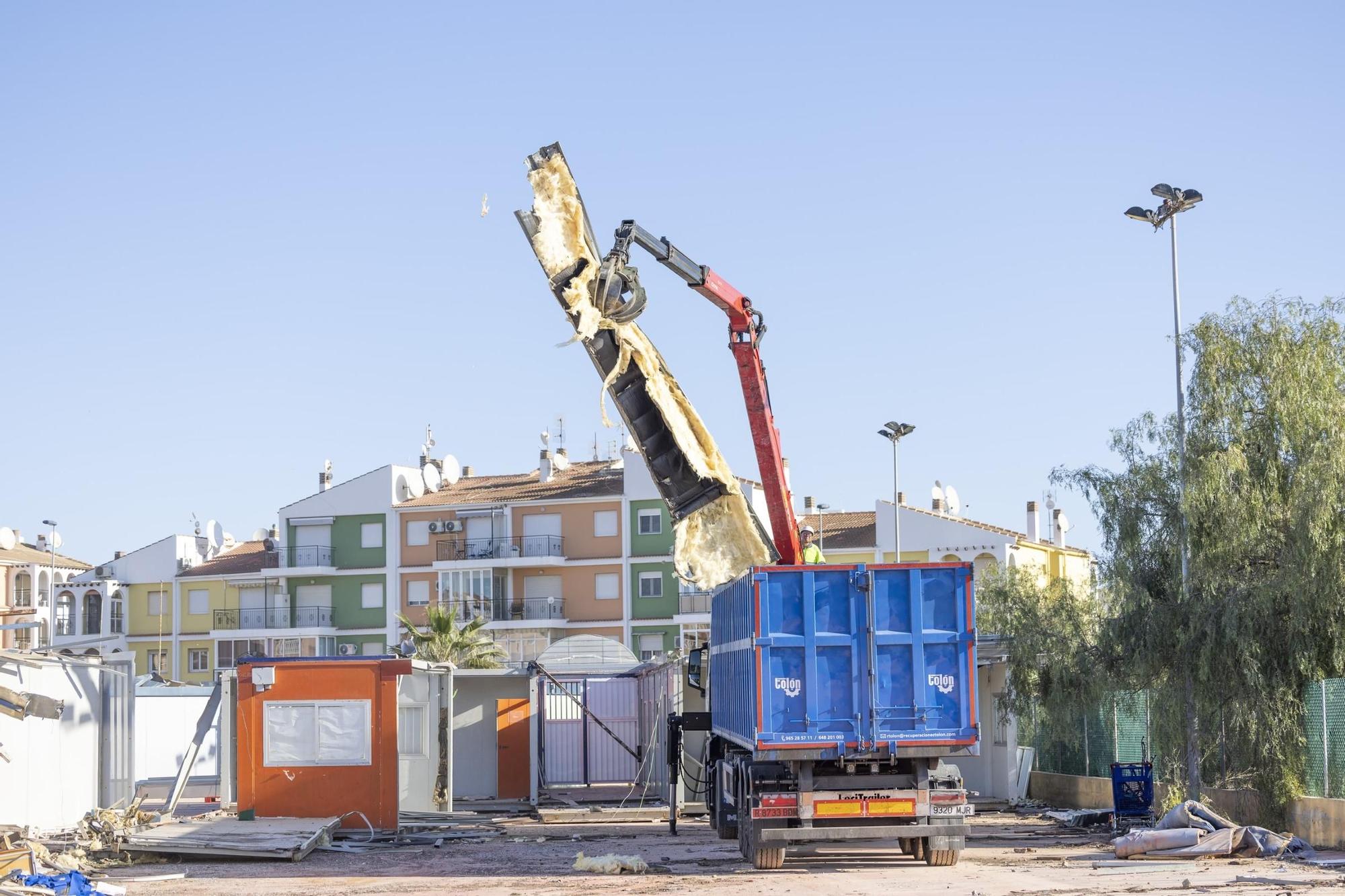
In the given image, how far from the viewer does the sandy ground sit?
51.7 ft

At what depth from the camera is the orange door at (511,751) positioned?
32906 millimetres

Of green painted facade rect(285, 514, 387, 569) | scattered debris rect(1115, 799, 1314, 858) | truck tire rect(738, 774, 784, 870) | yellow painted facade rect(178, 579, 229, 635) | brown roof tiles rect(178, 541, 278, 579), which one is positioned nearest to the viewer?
truck tire rect(738, 774, 784, 870)

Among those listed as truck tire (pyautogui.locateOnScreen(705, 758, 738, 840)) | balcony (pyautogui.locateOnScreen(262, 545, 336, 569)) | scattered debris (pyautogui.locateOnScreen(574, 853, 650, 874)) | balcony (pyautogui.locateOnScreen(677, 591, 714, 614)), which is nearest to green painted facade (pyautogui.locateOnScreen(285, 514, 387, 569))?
balcony (pyautogui.locateOnScreen(262, 545, 336, 569))

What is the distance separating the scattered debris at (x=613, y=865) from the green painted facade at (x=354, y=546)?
58.9 metres

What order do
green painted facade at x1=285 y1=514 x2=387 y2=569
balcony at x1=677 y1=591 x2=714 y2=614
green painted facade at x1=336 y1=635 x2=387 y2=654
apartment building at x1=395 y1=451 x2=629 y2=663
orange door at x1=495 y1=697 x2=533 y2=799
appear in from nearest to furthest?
1. orange door at x1=495 y1=697 x2=533 y2=799
2. balcony at x1=677 y1=591 x2=714 y2=614
3. apartment building at x1=395 y1=451 x2=629 y2=663
4. green painted facade at x1=336 y1=635 x2=387 y2=654
5. green painted facade at x1=285 y1=514 x2=387 y2=569

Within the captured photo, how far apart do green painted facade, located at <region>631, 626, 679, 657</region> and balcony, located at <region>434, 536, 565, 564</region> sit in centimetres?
479

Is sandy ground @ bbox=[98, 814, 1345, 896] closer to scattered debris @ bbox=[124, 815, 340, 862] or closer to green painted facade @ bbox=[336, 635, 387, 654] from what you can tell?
scattered debris @ bbox=[124, 815, 340, 862]

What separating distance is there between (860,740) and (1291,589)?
6.50 meters

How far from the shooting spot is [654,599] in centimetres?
7006

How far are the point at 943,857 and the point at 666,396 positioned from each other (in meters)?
6.75

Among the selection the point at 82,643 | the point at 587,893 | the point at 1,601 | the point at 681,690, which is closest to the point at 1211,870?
the point at 587,893

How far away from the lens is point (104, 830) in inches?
845

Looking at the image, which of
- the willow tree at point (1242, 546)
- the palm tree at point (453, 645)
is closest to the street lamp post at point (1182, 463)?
the willow tree at point (1242, 546)

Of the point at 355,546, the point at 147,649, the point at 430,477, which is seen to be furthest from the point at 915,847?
the point at 147,649
